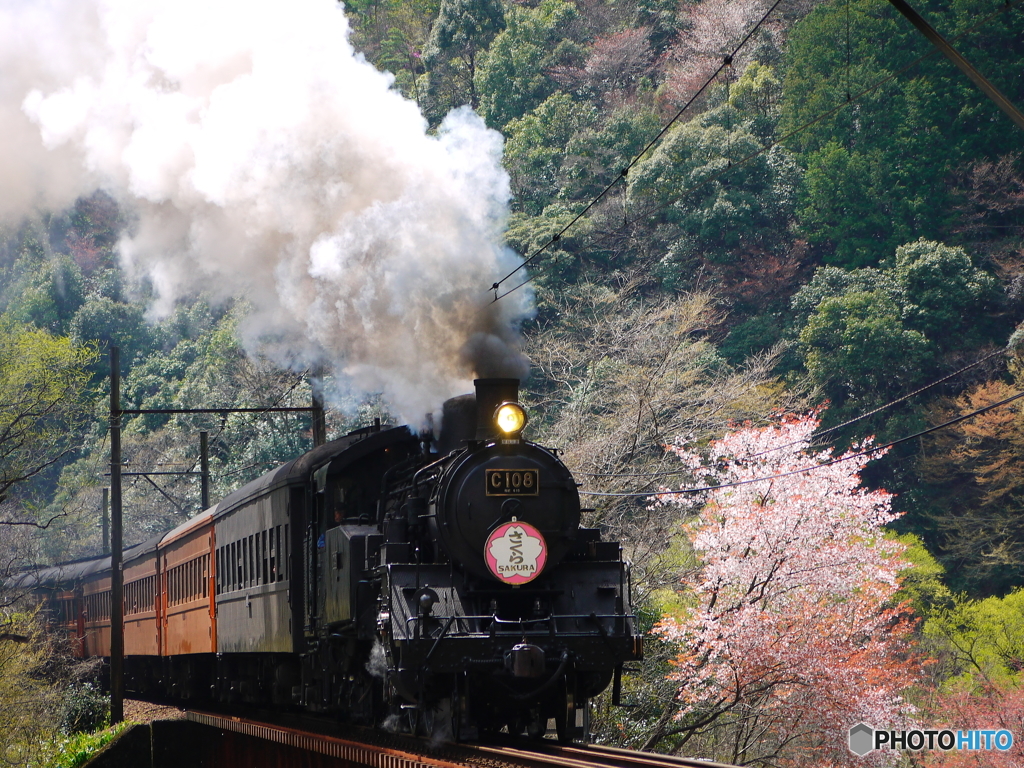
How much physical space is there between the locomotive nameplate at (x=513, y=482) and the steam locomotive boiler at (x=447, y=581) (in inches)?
0.5

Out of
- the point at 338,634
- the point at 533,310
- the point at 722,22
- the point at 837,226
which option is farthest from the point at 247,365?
the point at 338,634

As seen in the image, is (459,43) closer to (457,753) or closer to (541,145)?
(541,145)

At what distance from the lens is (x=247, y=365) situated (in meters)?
45.0

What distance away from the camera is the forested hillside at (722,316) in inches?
1046

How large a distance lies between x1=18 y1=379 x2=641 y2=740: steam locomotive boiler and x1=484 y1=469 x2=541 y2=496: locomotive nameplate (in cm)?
1

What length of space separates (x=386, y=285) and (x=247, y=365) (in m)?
29.1

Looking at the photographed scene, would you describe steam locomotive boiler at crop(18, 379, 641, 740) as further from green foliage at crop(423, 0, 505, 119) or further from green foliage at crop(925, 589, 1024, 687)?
green foliage at crop(423, 0, 505, 119)

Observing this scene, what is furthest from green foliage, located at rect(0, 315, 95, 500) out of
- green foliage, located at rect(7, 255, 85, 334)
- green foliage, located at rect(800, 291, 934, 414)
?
green foliage, located at rect(7, 255, 85, 334)

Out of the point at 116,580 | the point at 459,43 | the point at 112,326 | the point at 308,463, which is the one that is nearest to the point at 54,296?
the point at 112,326

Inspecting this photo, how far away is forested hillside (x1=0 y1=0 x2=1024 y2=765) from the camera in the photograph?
87.2 feet

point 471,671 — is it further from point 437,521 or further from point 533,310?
point 533,310

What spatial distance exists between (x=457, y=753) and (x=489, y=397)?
10.8 feet

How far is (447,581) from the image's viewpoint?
34.1 ft

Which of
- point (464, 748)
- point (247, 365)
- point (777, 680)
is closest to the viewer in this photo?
point (464, 748)
